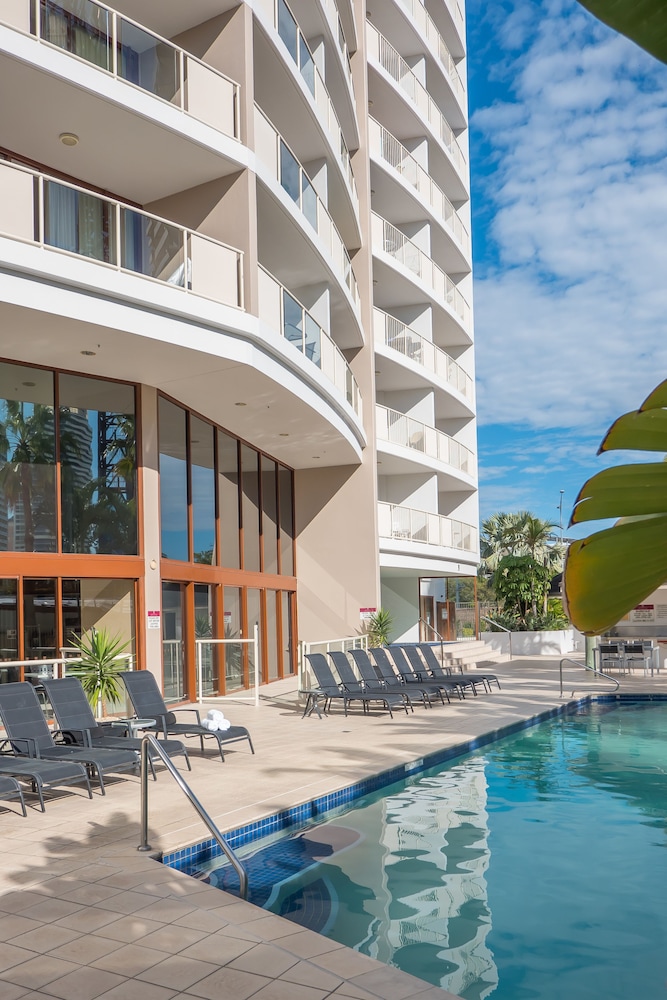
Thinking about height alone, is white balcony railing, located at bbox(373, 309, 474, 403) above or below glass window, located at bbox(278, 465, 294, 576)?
above

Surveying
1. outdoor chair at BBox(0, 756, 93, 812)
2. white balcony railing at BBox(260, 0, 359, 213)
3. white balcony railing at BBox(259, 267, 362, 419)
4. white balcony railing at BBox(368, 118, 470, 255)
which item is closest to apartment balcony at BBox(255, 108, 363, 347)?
white balcony railing at BBox(259, 267, 362, 419)

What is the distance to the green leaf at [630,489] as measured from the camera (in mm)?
1261

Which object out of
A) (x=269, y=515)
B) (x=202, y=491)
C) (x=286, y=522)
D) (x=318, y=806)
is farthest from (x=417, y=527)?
(x=318, y=806)

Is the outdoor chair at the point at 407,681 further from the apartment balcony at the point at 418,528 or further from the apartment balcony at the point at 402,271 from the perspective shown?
the apartment balcony at the point at 402,271

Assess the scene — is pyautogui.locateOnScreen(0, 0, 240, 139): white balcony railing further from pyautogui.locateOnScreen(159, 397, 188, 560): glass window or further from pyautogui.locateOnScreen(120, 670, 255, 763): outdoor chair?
pyautogui.locateOnScreen(120, 670, 255, 763): outdoor chair

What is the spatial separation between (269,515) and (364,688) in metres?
7.21

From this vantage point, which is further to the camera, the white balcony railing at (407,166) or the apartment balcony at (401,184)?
the apartment balcony at (401,184)

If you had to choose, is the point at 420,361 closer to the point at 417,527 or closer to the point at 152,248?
the point at 417,527

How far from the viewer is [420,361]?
89.5 feet

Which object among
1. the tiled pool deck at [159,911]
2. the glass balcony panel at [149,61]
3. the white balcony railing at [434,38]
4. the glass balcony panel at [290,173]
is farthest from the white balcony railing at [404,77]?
the tiled pool deck at [159,911]

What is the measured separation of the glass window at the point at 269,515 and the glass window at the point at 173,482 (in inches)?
201

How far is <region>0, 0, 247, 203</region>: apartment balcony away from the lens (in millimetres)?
10797

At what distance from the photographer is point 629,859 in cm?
743

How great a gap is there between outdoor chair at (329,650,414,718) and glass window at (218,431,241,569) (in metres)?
3.84
